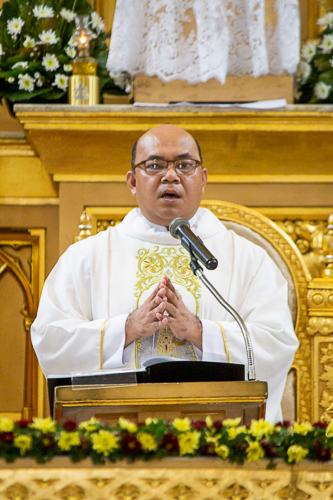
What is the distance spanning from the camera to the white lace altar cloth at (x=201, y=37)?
3428mm

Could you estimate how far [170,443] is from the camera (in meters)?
1.45

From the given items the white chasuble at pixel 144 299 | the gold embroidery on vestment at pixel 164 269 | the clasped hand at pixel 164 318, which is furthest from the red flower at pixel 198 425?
the gold embroidery on vestment at pixel 164 269

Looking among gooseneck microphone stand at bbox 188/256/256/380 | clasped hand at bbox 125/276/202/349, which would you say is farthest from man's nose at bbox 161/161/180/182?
gooseneck microphone stand at bbox 188/256/256/380

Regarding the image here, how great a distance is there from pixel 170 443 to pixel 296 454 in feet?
0.83

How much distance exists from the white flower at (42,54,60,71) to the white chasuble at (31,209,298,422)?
1.04m

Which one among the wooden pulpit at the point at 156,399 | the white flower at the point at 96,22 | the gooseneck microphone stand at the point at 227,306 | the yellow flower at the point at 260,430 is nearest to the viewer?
the yellow flower at the point at 260,430

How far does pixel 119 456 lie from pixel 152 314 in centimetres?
96

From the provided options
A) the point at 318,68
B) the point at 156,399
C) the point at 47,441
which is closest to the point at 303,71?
the point at 318,68

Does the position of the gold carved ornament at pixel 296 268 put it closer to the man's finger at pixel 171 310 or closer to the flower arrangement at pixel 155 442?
the man's finger at pixel 171 310

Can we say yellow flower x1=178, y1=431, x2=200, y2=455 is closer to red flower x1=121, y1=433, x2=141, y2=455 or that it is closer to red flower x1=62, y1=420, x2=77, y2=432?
red flower x1=121, y1=433, x2=141, y2=455

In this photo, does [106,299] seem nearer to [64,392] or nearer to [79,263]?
[79,263]

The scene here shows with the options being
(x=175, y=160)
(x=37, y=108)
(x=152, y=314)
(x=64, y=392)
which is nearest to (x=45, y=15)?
(x=37, y=108)

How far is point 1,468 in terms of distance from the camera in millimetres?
1429

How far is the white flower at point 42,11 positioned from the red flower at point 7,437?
8.91 feet
